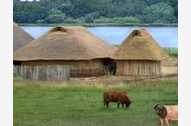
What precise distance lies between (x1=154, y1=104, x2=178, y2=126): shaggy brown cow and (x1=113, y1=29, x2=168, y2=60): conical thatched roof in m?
0.31

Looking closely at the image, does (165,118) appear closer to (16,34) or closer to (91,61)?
(91,61)

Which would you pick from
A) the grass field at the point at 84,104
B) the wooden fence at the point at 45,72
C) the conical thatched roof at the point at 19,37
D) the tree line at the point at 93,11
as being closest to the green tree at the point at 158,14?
the tree line at the point at 93,11

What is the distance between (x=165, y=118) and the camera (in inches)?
225

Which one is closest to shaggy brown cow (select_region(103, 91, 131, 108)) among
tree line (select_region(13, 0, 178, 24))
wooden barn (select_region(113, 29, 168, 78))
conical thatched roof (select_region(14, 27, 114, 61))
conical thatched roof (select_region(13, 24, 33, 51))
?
wooden barn (select_region(113, 29, 168, 78))

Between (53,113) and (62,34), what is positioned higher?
(62,34)

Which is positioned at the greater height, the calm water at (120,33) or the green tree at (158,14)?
the green tree at (158,14)

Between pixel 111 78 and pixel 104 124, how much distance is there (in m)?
0.30

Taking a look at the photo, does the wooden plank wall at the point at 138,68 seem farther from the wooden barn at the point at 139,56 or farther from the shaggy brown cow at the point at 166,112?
the shaggy brown cow at the point at 166,112

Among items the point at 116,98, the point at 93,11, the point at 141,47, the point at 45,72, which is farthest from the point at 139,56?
the point at 45,72

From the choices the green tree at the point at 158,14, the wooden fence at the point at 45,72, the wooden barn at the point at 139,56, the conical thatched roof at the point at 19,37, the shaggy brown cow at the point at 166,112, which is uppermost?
the green tree at the point at 158,14

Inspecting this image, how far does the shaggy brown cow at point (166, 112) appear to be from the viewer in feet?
18.7

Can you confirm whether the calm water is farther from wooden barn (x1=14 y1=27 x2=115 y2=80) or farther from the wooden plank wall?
the wooden plank wall

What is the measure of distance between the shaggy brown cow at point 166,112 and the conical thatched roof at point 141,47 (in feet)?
1.03
